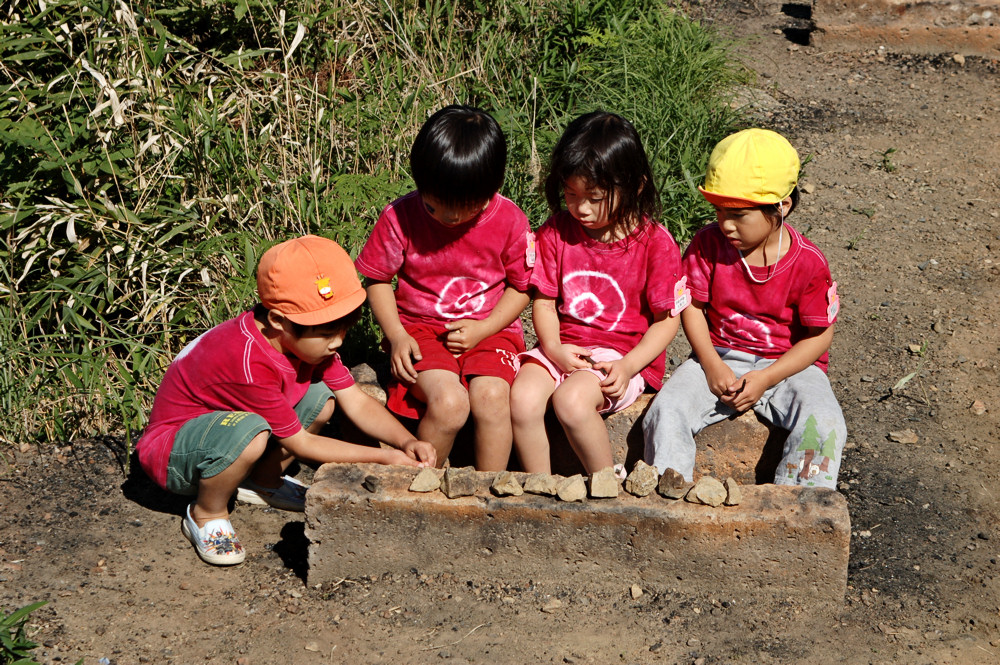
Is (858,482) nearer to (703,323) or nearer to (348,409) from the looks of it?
(703,323)

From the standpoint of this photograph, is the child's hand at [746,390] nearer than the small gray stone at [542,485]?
No

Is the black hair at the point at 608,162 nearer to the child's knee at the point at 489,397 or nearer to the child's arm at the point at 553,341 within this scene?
the child's arm at the point at 553,341

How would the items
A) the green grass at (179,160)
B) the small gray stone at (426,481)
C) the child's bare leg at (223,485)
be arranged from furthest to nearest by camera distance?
the green grass at (179,160) → the child's bare leg at (223,485) → the small gray stone at (426,481)

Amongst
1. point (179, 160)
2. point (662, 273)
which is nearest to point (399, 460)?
point (662, 273)

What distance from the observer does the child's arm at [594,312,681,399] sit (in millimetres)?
2945

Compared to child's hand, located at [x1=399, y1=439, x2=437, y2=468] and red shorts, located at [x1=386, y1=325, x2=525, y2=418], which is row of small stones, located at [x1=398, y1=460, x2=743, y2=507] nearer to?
child's hand, located at [x1=399, y1=439, x2=437, y2=468]

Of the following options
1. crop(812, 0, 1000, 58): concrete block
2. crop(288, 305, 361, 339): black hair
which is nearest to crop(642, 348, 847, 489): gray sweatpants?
crop(288, 305, 361, 339): black hair

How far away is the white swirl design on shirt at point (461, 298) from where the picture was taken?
314 cm

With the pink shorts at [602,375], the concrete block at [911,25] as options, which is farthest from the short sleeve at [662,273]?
the concrete block at [911,25]

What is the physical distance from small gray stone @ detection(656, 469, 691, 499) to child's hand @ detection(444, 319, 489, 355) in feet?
2.76

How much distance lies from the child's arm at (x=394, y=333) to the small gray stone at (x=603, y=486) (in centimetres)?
74

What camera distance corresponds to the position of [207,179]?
12.9 ft

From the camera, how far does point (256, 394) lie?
107 inches

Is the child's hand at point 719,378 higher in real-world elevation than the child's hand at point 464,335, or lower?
lower
